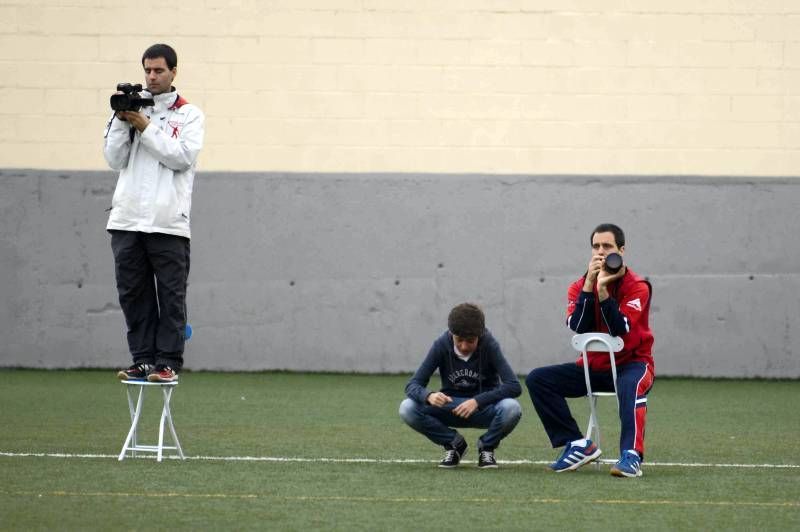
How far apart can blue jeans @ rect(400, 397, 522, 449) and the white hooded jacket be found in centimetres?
148

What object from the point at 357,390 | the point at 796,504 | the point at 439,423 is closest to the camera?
the point at 796,504

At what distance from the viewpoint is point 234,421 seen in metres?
9.34

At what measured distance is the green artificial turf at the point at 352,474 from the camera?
5.37 m

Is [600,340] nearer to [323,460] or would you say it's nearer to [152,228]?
[323,460]

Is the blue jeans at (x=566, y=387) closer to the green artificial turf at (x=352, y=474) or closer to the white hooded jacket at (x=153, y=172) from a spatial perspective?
the green artificial turf at (x=352, y=474)

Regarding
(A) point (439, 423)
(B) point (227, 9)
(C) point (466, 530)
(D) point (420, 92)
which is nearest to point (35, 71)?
(B) point (227, 9)

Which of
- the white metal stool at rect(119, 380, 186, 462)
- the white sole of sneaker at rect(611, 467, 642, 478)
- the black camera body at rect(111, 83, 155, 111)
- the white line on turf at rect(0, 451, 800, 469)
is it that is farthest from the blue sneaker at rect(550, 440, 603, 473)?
the black camera body at rect(111, 83, 155, 111)

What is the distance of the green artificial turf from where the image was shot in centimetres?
537

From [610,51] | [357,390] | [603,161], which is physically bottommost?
[357,390]

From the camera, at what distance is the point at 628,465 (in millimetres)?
6660

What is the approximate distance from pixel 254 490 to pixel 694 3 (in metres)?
8.72

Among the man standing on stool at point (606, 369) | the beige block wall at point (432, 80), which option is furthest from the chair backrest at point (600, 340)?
the beige block wall at point (432, 80)

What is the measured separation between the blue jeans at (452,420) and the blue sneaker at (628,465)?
22.5 inches

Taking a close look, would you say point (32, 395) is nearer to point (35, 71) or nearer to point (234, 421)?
point (234, 421)
